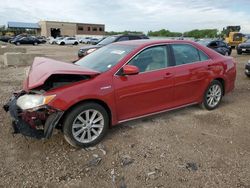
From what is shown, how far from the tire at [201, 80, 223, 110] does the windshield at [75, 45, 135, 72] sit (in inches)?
79.7

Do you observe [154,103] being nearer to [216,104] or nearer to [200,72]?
[200,72]

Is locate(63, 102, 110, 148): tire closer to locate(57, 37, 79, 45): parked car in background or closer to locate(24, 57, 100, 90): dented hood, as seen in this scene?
locate(24, 57, 100, 90): dented hood

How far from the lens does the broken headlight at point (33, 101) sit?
3465 millimetres

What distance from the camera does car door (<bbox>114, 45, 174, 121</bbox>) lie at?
404 centimetres

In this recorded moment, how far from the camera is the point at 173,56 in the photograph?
4.71m

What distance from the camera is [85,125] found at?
3.80 m

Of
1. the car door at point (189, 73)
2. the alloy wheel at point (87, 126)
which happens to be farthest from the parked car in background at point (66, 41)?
the alloy wheel at point (87, 126)

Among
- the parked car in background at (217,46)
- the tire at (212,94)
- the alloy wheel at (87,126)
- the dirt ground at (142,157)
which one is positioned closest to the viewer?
the dirt ground at (142,157)

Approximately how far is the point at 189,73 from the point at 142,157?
2.03m

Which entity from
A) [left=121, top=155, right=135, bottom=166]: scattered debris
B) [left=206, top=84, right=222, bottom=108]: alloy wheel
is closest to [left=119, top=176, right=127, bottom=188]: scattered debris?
[left=121, top=155, right=135, bottom=166]: scattered debris

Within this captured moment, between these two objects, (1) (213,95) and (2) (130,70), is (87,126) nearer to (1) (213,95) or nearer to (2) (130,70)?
(2) (130,70)

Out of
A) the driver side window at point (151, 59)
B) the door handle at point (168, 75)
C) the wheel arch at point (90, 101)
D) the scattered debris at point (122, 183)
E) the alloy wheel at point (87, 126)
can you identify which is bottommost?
the scattered debris at point (122, 183)

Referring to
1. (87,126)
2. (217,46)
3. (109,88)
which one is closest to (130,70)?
(109,88)

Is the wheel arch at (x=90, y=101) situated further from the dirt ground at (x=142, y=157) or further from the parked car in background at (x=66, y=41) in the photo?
the parked car in background at (x=66, y=41)
